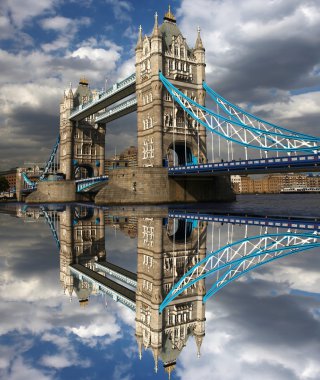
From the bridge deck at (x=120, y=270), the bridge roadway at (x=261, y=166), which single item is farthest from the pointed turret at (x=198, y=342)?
the bridge roadway at (x=261, y=166)

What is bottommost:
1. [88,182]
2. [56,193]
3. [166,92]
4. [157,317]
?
[157,317]

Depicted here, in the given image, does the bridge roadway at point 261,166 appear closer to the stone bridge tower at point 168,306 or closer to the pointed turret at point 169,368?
the stone bridge tower at point 168,306

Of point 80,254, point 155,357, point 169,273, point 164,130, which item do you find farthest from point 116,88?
point 155,357

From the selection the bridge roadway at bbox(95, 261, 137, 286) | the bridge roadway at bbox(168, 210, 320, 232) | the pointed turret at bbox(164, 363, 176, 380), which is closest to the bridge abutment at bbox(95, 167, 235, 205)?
the bridge roadway at bbox(168, 210, 320, 232)

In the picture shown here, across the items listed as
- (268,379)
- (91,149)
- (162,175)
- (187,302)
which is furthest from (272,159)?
(91,149)

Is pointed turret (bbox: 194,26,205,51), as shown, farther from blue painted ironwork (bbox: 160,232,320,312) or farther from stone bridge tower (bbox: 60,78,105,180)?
blue painted ironwork (bbox: 160,232,320,312)

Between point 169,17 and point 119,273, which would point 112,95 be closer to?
point 169,17
